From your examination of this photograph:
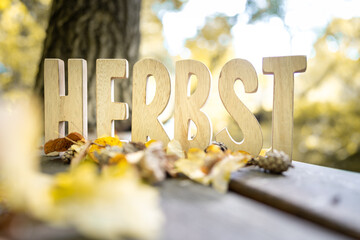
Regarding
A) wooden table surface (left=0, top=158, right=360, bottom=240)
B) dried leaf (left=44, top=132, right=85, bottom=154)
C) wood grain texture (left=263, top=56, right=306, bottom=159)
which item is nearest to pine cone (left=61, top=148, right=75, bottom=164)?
dried leaf (left=44, top=132, right=85, bottom=154)

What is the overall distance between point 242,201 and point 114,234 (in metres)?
0.31

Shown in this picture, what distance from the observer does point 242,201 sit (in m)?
0.55

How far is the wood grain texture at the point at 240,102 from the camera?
101cm

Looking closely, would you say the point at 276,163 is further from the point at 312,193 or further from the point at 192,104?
the point at 192,104

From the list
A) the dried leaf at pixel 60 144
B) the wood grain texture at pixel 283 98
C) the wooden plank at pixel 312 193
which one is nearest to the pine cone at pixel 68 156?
the dried leaf at pixel 60 144

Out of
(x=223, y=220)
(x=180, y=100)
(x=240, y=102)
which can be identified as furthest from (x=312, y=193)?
(x=180, y=100)

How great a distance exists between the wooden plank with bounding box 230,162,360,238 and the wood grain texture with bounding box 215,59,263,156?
192mm

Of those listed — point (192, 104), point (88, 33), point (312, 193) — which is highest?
point (88, 33)

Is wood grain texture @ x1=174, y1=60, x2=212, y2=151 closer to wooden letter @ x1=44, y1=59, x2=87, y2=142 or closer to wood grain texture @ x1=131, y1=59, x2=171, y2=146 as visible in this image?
wood grain texture @ x1=131, y1=59, x2=171, y2=146

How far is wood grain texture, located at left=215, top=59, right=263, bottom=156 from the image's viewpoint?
39.6 inches

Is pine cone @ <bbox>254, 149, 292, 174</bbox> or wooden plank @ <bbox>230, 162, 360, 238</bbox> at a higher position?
pine cone @ <bbox>254, 149, 292, 174</bbox>

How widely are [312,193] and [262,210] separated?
0.60 ft

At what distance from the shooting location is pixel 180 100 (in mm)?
1076

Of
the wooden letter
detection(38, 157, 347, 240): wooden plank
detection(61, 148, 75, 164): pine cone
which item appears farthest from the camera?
the wooden letter
